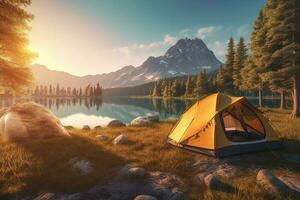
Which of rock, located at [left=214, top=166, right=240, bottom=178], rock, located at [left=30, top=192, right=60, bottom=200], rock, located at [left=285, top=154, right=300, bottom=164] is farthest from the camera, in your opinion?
rock, located at [left=285, top=154, right=300, bottom=164]

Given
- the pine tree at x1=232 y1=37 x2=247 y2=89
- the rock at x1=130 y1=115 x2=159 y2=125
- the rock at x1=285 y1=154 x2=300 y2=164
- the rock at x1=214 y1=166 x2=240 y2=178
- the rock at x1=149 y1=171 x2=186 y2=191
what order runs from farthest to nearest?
the pine tree at x1=232 y1=37 x2=247 y2=89, the rock at x1=130 y1=115 x2=159 y2=125, the rock at x1=285 y1=154 x2=300 y2=164, the rock at x1=214 y1=166 x2=240 y2=178, the rock at x1=149 y1=171 x2=186 y2=191

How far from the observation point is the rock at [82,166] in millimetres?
8055

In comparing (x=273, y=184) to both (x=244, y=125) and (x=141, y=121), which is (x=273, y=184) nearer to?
(x=244, y=125)

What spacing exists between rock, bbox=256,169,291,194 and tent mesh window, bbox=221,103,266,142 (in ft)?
12.7

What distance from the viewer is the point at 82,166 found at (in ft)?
27.3

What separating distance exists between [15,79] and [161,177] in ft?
37.3

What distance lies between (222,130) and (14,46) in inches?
508

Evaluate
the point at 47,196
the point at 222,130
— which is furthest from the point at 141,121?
the point at 47,196

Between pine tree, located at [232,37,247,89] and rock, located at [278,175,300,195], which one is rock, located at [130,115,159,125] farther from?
pine tree, located at [232,37,247,89]

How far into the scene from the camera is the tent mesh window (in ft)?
34.4

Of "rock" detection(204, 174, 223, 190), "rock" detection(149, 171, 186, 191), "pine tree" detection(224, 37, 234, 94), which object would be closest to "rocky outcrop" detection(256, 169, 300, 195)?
"rock" detection(204, 174, 223, 190)

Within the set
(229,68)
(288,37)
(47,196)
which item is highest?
(229,68)

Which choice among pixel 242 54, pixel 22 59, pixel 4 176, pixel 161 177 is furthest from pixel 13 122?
pixel 242 54

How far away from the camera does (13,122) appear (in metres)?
12.0
